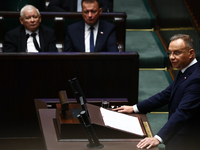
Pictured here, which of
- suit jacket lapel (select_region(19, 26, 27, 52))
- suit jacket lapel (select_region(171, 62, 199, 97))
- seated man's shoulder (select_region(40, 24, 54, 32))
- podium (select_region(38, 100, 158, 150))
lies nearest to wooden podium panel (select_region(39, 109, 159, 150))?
podium (select_region(38, 100, 158, 150))

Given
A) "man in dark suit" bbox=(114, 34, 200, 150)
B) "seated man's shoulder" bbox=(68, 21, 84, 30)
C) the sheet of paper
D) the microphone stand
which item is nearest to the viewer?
the microphone stand

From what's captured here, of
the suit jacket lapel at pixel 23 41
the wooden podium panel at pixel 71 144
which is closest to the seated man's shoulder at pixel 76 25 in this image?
the suit jacket lapel at pixel 23 41

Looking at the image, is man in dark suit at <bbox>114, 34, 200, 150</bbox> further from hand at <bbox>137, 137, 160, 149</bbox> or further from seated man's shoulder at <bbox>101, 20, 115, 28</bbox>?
seated man's shoulder at <bbox>101, 20, 115, 28</bbox>

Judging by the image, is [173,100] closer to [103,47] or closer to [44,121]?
[44,121]

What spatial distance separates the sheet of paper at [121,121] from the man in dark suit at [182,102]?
10cm

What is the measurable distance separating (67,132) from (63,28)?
1.70 meters

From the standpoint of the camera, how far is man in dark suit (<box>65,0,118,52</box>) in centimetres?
286

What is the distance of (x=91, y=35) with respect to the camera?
115 inches

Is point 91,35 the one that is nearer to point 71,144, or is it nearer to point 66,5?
point 66,5

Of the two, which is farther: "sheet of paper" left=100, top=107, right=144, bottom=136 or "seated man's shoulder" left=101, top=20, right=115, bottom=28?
"seated man's shoulder" left=101, top=20, right=115, bottom=28

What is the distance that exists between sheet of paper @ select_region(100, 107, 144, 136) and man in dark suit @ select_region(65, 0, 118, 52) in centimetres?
121

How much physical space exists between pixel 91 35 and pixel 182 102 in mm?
1374

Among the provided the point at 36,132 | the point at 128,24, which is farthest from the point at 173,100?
the point at 128,24

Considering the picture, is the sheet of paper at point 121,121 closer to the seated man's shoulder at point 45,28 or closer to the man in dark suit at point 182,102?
the man in dark suit at point 182,102
